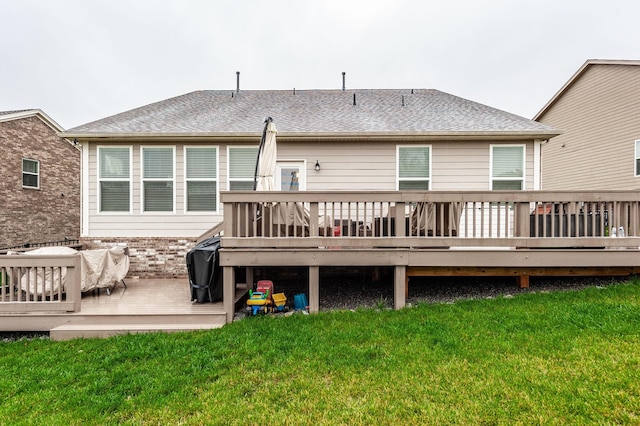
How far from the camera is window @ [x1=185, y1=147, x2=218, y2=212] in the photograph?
7051 millimetres

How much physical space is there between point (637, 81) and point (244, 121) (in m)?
12.4

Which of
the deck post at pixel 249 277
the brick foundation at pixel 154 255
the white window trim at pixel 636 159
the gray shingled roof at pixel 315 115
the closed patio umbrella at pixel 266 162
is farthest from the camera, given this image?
the white window trim at pixel 636 159

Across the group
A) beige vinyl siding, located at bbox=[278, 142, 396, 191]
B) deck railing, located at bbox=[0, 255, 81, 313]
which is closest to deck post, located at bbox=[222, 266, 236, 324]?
deck railing, located at bbox=[0, 255, 81, 313]

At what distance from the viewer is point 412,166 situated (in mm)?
6992

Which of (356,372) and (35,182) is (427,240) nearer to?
(356,372)

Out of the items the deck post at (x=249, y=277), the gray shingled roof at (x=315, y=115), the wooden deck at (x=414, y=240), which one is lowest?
the deck post at (x=249, y=277)

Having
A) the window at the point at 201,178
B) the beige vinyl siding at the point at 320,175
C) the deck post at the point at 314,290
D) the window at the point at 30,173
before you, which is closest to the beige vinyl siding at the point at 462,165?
the beige vinyl siding at the point at 320,175

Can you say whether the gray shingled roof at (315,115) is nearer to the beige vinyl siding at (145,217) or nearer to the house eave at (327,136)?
the house eave at (327,136)

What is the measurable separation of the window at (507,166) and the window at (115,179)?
27.3ft

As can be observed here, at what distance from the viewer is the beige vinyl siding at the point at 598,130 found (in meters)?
9.98

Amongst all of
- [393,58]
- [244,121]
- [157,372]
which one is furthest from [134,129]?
[393,58]

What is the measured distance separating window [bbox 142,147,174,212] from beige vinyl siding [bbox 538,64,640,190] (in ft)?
45.0

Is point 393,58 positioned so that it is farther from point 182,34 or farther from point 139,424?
point 139,424

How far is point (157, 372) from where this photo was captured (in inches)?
121
